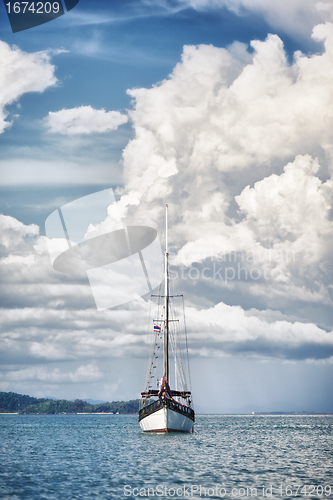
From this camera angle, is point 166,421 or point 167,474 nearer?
point 167,474

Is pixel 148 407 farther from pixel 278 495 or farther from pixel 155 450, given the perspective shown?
pixel 278 495

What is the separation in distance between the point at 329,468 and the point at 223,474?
10.3m

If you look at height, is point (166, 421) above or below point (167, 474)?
above

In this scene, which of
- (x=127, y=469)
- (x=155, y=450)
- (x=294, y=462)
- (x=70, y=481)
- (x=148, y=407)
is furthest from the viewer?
(x=148, y=407)

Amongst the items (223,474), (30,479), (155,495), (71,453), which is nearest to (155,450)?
(71,453)

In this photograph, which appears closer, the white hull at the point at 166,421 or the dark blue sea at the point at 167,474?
the dark blue sea at the point at 167,474

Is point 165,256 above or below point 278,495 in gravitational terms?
above

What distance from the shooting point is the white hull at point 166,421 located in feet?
228

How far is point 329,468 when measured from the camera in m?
44.2

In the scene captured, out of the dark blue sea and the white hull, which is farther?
the white hull

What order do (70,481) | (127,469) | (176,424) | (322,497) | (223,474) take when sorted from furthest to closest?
1. (176,424)
2. (127,469)
3. (223,474)
4. (70,481)
5. (322,497)

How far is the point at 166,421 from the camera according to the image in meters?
69.8

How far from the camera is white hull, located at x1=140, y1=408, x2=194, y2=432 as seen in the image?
69562 millimetres

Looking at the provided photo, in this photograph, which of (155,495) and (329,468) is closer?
(155,495)
